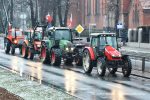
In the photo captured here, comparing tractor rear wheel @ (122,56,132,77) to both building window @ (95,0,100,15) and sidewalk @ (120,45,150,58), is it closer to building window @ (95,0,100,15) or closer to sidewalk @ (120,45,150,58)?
sidewalk @ (120,45,150,58)

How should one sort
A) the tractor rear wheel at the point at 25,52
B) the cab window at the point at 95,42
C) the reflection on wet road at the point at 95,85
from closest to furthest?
1. the reflection on wet road at the point at 95,85
2. the cab window at the point at 95,42
3. the tractor rear wheel at the point at 25,52

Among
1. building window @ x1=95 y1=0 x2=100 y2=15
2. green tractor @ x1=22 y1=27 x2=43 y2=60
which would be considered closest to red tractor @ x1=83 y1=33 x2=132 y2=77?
green tractor @ x1=22 y1=27 x2=43 y2=60

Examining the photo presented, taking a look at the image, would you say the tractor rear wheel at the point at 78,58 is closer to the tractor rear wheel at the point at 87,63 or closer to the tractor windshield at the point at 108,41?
the tractor rear wheel at the point at 87,63

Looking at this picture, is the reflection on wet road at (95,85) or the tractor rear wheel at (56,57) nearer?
the reflection on wet road at (95,85)

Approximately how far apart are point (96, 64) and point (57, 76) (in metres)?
2.71

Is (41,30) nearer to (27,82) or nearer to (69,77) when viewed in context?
(69,77)

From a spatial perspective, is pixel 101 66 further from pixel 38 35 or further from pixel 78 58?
pixel 38 35

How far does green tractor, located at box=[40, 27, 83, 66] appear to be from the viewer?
30969 millimetres

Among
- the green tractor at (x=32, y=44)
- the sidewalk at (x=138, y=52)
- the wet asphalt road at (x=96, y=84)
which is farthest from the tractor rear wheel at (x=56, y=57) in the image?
the sidewalk at (x=138, y=52)

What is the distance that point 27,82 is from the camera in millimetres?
19719

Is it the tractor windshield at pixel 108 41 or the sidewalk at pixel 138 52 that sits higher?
the tractor windshield at pixel 108 41

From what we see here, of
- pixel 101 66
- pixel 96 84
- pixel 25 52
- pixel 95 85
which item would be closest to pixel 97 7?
pixel 25 52

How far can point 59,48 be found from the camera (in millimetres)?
31969

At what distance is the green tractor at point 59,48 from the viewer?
3097 cm
